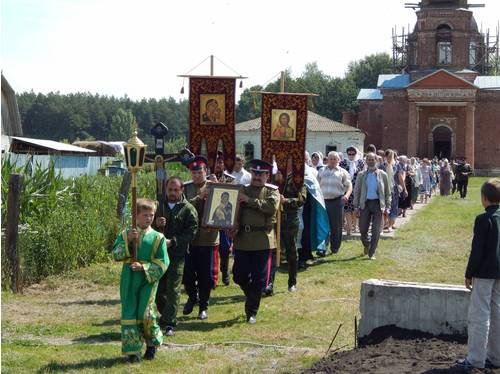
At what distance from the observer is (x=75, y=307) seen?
10211mm

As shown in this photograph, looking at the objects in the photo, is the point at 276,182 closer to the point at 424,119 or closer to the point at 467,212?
the point at 467,212

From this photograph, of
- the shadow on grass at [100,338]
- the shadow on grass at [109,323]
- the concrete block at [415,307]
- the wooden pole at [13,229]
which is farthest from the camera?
the wooden pole at [13,229]

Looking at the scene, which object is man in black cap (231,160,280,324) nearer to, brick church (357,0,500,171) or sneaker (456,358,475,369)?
sneaker (456,358,475,369)

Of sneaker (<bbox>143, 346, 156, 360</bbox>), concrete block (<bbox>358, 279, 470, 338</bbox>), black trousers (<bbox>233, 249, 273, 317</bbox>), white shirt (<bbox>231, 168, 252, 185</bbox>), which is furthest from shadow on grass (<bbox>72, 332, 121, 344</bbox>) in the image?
white shirt (<bbox>231, 168, 252, 185</bbox>)

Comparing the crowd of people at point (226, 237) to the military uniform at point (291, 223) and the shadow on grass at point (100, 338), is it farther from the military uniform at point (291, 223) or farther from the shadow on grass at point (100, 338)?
the shadow on grass at point (100, 338)

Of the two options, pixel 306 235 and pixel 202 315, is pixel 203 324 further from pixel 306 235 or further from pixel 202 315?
pixel 306 235

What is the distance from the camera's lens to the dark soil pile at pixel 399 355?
6.47 meters

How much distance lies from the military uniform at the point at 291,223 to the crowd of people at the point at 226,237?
0.01m

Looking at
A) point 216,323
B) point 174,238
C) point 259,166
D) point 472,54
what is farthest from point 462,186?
point 472,54

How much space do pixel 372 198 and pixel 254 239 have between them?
18.1ft

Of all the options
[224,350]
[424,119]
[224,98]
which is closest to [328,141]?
[424,119]

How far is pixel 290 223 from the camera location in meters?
11.4

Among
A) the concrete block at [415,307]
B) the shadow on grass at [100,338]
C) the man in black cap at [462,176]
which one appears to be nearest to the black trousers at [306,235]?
the shadow on grass at [100,338]

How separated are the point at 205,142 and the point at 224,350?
455 cm
